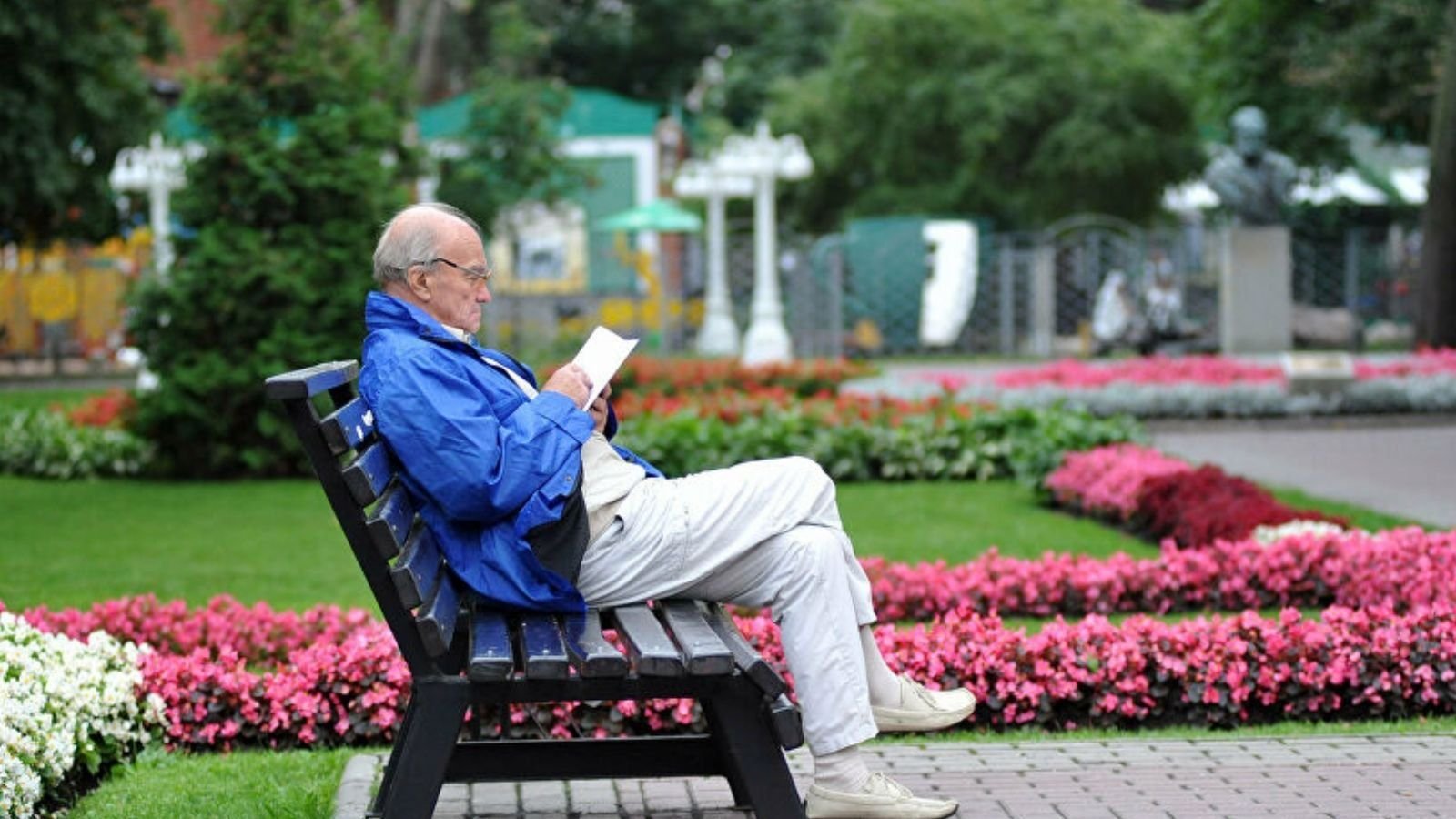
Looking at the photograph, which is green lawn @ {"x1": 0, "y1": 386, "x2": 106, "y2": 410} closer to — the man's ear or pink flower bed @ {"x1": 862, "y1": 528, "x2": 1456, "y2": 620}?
pink flower bed @ {"x1": 862, "y1": 528, "x2": 1456, "y2": 620}

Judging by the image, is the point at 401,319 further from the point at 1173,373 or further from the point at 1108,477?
the point at 1173,373

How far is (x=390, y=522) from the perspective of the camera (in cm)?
413

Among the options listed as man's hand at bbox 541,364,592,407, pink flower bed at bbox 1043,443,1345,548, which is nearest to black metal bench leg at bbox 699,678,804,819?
man's hand at bbox 541,364,592,407

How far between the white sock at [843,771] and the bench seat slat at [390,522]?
1.02 metres

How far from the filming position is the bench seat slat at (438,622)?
4.05m

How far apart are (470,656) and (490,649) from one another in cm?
5

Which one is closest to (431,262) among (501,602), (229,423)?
(501,602)

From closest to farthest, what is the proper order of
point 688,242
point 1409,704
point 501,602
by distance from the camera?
point 501,602
point 1409,704
point 688,242

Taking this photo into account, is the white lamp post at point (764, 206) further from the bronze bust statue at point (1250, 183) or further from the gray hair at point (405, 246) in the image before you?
the gray hair at point (405, 246)

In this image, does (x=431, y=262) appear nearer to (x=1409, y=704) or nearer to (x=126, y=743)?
(x=126, y=743)

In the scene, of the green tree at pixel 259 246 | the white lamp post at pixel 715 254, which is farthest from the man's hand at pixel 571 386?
the white lamp post at pixel 715 254

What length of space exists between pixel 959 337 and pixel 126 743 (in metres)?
26.6

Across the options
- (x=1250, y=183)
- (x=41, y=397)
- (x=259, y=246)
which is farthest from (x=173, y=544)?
(x=1250, y=183)

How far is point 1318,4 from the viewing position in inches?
1195
